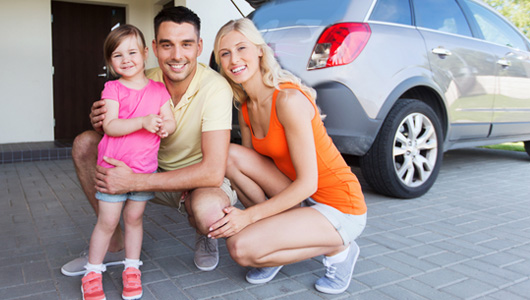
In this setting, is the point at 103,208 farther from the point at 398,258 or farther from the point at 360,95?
the point at 360,95

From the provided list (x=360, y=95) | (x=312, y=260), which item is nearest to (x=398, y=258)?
(x=312, y=260)

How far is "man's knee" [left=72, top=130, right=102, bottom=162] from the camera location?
8.16 feet

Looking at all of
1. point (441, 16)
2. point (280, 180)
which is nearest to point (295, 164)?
point (280, 180)

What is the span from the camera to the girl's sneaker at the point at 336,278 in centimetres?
213

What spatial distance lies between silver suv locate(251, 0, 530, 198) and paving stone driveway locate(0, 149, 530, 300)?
1.52 feet

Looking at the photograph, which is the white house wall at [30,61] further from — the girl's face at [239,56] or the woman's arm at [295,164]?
the woman's arm at [295,164]

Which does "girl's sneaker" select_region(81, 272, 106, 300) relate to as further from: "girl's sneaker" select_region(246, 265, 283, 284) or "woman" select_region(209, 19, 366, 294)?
"girl's sneaker" select_region(246, 265, 283, 284)

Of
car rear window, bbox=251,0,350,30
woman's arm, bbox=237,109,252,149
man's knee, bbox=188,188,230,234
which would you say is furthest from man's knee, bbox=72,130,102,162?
car rear window, bbox=251,0,350,30

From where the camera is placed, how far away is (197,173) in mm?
2225

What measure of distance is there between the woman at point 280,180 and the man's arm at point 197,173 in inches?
8.0

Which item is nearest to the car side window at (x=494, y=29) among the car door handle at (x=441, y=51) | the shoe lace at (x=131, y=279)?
the car door handle at (x=441, y=51)

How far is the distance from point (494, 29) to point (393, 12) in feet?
5.85

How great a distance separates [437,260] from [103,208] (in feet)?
5.96

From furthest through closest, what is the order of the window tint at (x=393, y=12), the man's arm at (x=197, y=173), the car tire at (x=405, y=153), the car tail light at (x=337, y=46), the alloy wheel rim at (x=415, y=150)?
1. the alloy wheel rim at (x=415, y=150)
2. the car tire at (x=405, y=153)
3. the window tint at (x=393, y=12)
4. the car tail light at (x=337, y=46)
5. the man's arm at (x=197, y=173)
